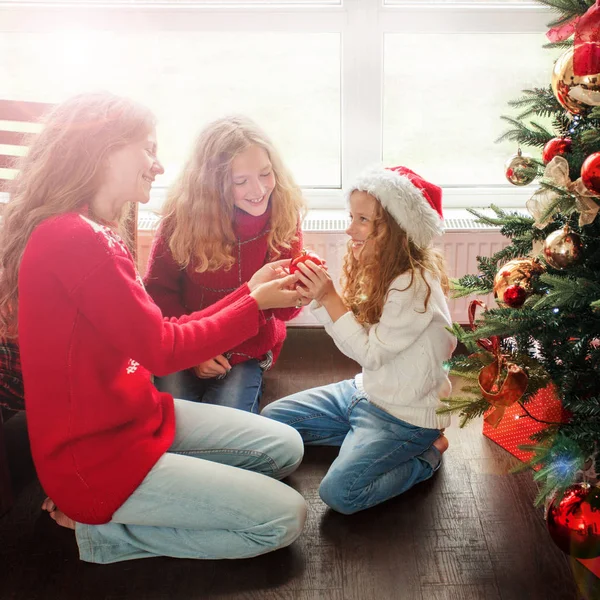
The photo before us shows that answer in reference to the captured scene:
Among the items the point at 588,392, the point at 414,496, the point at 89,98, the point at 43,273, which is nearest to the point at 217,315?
the point at 43,273

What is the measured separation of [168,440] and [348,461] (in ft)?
1.48

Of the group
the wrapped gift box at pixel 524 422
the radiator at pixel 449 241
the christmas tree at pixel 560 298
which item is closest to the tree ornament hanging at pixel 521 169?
the christmas tree at pixel 560 298

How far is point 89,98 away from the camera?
1.52 meters

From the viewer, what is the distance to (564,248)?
4.31 feet

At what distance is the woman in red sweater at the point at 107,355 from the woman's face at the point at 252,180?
1.12 ft

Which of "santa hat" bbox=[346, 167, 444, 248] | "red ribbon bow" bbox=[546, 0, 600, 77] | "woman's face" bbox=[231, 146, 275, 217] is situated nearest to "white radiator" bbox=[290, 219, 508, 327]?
"woman's face" bbox=[231, 146, 275, 217]

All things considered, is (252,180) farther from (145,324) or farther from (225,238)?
(145,324)

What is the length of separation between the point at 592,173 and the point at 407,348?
2.31 feet

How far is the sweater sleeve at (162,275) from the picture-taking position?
2.06m

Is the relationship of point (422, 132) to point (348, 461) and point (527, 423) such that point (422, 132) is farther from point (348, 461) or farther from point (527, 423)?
point (348, 461)

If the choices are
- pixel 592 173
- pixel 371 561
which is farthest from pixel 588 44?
pixel 371 561

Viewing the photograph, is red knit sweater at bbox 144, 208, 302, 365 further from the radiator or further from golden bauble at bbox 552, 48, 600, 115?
golden bauble at bbox 552, 48, 600, 115

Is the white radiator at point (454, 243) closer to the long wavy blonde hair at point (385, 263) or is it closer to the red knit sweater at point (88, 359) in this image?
the long wavy blonde hair at point (385, 263)

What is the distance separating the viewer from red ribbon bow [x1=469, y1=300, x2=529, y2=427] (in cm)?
146
